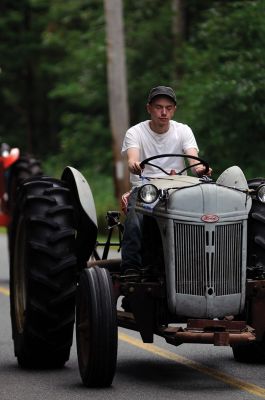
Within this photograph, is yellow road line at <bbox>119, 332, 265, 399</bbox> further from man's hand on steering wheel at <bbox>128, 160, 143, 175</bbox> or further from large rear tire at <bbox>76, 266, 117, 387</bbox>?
man's hand on steering wheel at <bbox>128, 160, 143, 175</bbox>

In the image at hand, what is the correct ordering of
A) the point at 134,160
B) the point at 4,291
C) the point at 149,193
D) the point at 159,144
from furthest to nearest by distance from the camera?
the point at 4,291 < the point at 159,144 < the point at 134,160 < the point at 149,193

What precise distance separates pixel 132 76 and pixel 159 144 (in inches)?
1349

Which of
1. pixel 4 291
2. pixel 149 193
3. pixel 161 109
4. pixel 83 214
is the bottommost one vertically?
pixel 4 291

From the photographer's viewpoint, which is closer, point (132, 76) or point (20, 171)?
point (20, 171)

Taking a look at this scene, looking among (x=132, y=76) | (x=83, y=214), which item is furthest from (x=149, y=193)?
(x=132, y=76)

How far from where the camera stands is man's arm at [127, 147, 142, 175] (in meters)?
10.6

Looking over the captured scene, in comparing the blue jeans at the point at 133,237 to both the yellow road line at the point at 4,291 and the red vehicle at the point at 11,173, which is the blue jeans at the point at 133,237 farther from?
the red vehicle at the point at 11,173

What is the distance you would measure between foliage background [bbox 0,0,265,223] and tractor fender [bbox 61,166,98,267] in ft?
54.1

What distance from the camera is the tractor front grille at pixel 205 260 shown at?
9.61m

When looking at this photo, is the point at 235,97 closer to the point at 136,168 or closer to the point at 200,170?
the point at 200,170

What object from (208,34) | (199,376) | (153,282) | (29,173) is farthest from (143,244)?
(208,34)

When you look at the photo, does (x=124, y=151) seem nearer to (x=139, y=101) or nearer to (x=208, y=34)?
(x=208, y=34)

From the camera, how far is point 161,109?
10.9 metres

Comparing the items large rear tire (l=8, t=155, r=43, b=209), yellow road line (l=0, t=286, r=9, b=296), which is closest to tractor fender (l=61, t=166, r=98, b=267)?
yellow road line (l=0, t=286, r=9, b=296)
